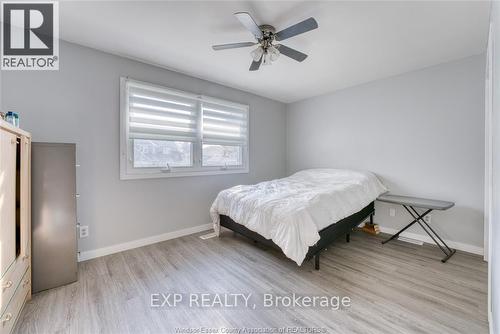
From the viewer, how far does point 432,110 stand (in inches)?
117

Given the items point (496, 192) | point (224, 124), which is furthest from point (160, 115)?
point (496, 192)

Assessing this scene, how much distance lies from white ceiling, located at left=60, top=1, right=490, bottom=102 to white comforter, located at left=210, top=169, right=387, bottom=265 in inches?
66.2

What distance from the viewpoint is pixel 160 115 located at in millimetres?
3029

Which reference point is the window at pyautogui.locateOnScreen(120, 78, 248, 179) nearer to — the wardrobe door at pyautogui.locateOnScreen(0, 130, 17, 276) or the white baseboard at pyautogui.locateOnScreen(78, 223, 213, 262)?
the white baseboard at pyautogui.locateOnScreen(78, 223, 213, 262)

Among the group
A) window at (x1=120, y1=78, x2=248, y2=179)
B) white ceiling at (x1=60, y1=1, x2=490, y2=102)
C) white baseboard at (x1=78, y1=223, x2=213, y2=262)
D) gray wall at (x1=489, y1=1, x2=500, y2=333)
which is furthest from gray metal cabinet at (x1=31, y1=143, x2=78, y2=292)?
gray wall at (x1=489, y1=1, x2=500, y2=333)

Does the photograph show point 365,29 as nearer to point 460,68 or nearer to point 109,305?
point 460,68

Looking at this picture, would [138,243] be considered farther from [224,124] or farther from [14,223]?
[224,124]

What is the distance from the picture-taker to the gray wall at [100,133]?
225 centimetres

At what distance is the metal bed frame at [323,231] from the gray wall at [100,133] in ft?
2.73

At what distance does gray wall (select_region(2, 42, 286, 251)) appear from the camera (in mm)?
2250

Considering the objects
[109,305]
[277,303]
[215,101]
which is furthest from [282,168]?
[109,305]

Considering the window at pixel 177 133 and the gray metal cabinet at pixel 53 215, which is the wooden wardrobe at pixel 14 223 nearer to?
the gray metal cabinet at pixel 53 215

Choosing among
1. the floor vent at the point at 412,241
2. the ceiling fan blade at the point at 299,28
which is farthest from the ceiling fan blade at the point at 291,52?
the floor vent at the point at 412,241

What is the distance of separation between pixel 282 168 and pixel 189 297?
349 cm
